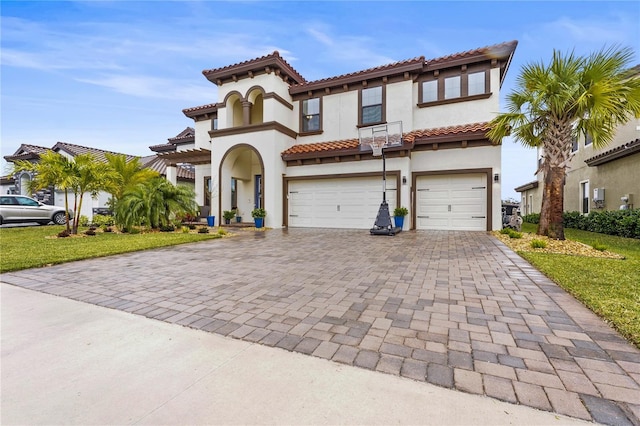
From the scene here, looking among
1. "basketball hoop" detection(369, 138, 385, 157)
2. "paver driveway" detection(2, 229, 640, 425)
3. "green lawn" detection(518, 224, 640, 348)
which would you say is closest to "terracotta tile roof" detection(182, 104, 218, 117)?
"basketball hoop" detection(369, 138, 385, 157)

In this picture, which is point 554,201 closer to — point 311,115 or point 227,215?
point 311,115

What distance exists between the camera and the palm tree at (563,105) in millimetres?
7027

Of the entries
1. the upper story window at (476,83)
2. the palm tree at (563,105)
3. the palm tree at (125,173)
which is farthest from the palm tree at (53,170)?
the upper story window at (476,83)

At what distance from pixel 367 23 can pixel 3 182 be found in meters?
31.0

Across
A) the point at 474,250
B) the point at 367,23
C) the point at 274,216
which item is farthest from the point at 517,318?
the point at 367,23

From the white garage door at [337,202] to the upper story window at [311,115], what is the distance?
117 inches

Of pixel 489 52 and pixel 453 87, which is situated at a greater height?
pixel 489 52

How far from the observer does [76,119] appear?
1670cm

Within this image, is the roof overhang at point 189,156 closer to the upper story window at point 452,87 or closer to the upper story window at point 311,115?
the upper story window at point 311,115

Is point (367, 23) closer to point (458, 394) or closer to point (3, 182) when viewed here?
point (458, 394)

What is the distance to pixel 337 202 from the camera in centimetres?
1310

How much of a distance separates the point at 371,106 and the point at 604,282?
11077 mm

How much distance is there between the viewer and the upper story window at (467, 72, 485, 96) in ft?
39.2

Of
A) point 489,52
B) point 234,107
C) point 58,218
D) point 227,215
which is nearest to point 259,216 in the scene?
point 227,215
